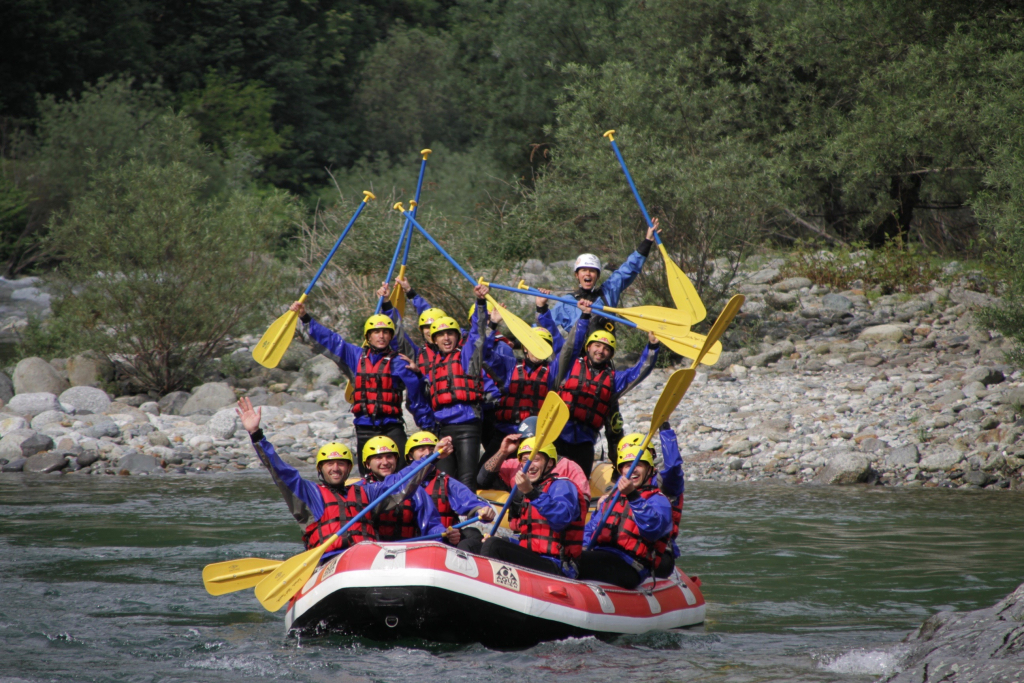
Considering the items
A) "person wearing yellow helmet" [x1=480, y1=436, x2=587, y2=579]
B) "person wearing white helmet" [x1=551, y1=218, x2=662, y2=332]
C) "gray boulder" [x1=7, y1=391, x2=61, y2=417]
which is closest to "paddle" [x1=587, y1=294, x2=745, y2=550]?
"person wearing yellow helmet" [x1=480, y1=436, x2=587, y2=579]

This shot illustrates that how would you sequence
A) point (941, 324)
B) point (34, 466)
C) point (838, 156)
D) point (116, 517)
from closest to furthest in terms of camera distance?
point (116, 517), point (34, 466), point (941, 324), point (838, 156)

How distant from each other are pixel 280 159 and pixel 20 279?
11.8 meters

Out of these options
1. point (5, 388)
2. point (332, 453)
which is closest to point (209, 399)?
point (5, 388)

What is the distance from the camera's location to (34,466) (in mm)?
11477

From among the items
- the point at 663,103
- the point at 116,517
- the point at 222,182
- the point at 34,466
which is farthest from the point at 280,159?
the point at 116,517

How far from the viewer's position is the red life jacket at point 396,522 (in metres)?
5.82

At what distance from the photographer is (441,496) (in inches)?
240

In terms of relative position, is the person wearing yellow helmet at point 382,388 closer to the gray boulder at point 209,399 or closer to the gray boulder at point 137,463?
the gray boulder at point 137,463

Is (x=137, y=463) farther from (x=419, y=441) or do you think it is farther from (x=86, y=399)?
(x=419, y=441)

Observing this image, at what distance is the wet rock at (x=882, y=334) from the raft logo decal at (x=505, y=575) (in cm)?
1011

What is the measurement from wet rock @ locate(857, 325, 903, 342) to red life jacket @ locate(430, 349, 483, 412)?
8886mm

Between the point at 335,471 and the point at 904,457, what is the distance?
269 inches

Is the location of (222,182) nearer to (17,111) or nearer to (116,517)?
(17,111)

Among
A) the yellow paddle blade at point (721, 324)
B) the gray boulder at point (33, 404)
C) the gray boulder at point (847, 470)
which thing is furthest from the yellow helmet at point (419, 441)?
the gray boulder at point (33, 404)
